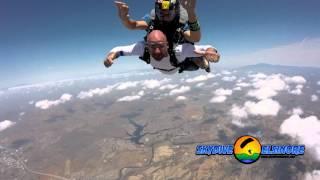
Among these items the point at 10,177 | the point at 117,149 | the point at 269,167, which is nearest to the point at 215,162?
the point at 269,167

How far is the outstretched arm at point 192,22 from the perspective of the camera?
3.04 meters

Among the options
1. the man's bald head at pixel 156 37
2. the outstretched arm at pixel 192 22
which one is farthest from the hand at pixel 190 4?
the man's bald head at pixel 156 37

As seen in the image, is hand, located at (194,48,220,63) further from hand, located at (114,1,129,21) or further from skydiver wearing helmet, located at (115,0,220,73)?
hand, located at (114,1,129,21)

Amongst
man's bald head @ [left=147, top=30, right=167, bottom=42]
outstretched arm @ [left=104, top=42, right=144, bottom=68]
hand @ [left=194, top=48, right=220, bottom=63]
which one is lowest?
hand @ [left=194, top=48, right=220, bottom=63]

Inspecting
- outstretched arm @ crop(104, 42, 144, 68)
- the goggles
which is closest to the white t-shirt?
outstretched arm @ crop(104, 42, 144, 68)

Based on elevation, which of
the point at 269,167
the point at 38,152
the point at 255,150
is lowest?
the point at 255,150

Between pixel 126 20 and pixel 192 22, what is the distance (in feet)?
4.39

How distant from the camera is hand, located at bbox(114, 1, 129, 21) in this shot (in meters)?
3.80

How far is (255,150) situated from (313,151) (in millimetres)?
205367

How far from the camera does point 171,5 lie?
4.04m

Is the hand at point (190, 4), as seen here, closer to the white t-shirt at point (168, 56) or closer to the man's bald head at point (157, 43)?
the man's bald head at point (157, 43)

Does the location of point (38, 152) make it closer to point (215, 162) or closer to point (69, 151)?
point (69, 151)

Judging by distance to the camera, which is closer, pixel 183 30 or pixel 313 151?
pixel 183 30

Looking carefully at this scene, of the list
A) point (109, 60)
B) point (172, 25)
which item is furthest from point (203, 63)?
point (109, 60)
